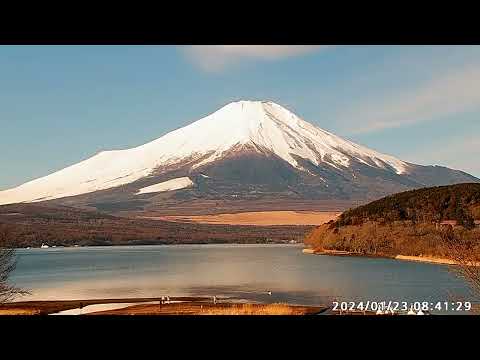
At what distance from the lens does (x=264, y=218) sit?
7900cm

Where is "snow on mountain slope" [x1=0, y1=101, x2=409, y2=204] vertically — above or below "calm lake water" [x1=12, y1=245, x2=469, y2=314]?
above

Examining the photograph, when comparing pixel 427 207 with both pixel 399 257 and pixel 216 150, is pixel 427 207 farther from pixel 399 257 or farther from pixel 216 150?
pixel 216 150

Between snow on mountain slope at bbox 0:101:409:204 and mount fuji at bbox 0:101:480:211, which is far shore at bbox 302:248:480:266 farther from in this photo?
snow on mountain slope at bbox 0:101:409:204

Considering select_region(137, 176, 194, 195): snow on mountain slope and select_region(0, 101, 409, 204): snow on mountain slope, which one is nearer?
select_region(137, 176, 194, 195): snow on mountain slope

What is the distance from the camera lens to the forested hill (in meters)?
29.4

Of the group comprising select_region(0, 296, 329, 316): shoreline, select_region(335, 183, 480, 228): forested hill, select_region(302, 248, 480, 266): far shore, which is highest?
select_region(335, 183, 480, 228): forested hill

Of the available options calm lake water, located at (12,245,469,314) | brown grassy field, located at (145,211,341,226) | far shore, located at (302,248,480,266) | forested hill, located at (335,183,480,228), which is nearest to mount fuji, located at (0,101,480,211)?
brown grassy field, located at (145,211,341,226)

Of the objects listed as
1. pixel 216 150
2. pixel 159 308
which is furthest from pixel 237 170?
pixel 159 308

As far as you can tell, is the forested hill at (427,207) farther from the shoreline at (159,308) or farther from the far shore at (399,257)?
the shoreline at (159,308)

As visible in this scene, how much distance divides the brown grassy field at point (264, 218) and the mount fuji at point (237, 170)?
1487 centimetres

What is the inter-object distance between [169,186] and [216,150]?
95.6 feet

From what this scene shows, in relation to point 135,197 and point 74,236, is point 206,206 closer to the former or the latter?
point 135,197

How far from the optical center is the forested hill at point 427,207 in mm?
29438

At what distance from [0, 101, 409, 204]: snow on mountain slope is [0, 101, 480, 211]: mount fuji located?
0.68 feet
